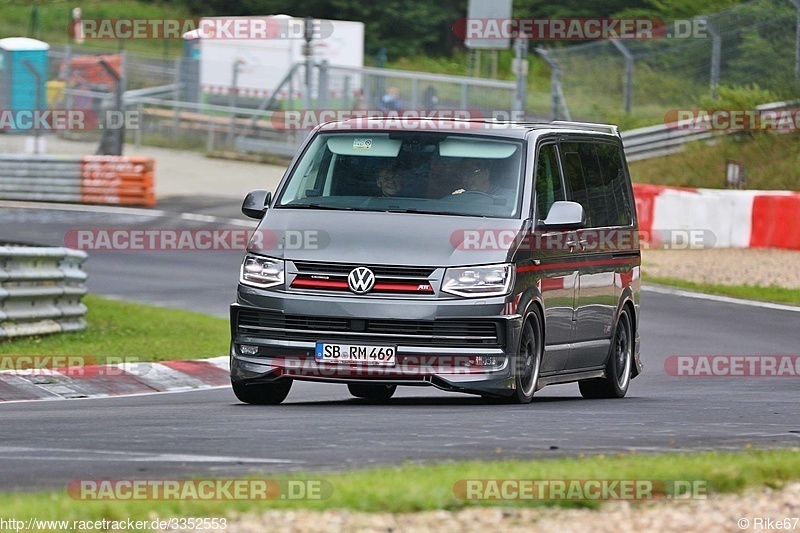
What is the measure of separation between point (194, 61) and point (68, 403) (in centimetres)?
3302

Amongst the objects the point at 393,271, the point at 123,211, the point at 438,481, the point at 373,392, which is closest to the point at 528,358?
the point at 393,271

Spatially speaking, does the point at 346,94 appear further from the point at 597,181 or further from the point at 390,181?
the point at 390,181

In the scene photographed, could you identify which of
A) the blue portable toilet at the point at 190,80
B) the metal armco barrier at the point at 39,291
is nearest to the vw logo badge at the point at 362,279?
the metal armco barrier at the point at 39,291

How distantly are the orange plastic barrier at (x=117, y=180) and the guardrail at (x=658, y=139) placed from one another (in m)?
10.8

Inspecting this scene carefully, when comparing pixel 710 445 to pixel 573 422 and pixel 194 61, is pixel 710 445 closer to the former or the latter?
pixel 573 422

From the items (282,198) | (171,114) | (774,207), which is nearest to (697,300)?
(774,207)

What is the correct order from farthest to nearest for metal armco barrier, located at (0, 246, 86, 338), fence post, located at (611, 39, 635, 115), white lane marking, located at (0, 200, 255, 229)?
fence post, located at (611, 39, 635, 115) → white lane marking, located at (0, 200, 255, 229) → metal armco barrier, located at (0, 246, 86, 338)

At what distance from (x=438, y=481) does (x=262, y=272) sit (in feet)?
13.6

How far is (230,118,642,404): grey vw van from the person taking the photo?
10117 millimetres

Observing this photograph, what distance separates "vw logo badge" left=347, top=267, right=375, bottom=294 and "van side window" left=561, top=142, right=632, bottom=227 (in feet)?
6.98

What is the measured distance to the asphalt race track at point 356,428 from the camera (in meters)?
7.48

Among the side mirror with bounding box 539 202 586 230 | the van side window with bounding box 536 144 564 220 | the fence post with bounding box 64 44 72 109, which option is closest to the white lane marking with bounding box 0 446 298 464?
the side mirror with bounding box 539 202 586 230

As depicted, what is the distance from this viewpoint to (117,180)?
33.3 m

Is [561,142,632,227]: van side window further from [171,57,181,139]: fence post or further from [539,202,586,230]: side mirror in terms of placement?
[171,57,181,139]: fence post
